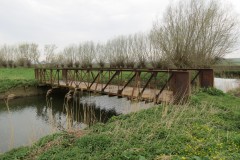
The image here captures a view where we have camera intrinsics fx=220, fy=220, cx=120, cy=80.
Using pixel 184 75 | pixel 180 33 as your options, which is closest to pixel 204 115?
pixel 184 75

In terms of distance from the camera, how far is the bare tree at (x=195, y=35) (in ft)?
64.1

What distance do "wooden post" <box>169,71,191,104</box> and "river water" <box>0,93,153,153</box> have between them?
1425 millimetres

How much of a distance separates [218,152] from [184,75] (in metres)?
4.46

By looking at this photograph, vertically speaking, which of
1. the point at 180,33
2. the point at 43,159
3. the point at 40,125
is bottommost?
the point at 40,125

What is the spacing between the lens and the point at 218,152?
3701 millimetres

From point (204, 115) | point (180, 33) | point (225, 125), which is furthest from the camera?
point (180, 33)

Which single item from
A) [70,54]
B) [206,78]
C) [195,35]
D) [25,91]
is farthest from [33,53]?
[206,78]

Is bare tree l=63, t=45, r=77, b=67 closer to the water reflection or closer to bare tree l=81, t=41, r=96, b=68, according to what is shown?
bare tree l=81, t=41, r=96, b=68

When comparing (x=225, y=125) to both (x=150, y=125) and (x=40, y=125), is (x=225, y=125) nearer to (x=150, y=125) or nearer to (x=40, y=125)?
(x=150, y=125)

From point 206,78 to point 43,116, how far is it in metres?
8.67

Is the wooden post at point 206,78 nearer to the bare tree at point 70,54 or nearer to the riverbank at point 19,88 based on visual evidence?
the riverbank at point 19,88

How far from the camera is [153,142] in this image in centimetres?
439

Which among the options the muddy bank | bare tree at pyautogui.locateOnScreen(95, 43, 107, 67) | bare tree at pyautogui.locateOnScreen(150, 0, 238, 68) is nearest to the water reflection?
bare tree at pyautogui.locateOnScreen(150, 0, 238, 68)

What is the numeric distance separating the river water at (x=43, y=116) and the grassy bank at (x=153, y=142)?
169 cm
